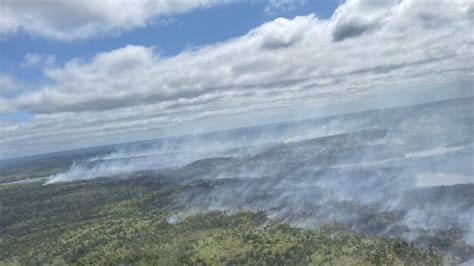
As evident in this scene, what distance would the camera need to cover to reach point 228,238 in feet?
341

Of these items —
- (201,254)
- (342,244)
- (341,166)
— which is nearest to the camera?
(342,244)

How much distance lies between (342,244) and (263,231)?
886 inches

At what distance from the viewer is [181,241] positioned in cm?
10612

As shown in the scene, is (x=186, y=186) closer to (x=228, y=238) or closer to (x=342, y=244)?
(x=228, y=238)

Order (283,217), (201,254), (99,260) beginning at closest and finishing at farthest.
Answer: (201,254) → (99,260) → (283,217)

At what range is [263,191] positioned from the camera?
157 metres

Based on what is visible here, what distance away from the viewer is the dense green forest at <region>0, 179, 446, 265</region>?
83688mm

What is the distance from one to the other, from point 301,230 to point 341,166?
9570 cm

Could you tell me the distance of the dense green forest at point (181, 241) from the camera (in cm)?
8369

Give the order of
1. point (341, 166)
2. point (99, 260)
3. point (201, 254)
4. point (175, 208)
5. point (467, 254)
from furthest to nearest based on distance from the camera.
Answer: point (341, 166), point (175, 208), point (99, 260), point (201, 254), point (467, 254)

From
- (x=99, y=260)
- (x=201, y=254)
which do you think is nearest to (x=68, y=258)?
(x=99, y=260)

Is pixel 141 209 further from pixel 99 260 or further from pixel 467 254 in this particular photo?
pixel 467 254

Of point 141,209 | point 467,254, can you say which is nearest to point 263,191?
point 141,209

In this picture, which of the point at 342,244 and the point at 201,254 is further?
the point at 201,254
